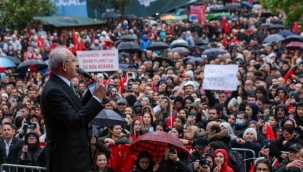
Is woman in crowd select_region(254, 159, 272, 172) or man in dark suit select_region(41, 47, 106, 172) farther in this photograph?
woman in crowd select_region(254, 159, 272, 172)

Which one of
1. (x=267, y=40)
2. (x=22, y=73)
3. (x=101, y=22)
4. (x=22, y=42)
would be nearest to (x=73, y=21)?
(x=101, y=22)

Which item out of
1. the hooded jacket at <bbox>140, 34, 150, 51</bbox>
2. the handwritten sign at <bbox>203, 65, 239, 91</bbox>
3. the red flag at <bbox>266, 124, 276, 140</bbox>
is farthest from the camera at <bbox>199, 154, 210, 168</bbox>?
the hooded jacket at <bbox>140, 34, 150, 51</bbox>

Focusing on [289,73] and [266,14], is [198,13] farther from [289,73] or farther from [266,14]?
[289,73]

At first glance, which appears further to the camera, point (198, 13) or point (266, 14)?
point (266, 14)

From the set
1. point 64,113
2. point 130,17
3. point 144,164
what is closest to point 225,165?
point 144,164

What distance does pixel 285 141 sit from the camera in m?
8.89

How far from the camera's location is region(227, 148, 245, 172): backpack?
8.66 m

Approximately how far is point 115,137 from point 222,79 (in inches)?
209

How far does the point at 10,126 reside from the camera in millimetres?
10805

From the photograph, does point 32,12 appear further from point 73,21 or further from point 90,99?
point 90,99

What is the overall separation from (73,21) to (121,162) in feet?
88.3

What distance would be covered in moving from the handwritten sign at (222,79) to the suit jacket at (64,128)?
941cm

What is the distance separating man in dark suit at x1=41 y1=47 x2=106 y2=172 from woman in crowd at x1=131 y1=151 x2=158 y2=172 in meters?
3.23

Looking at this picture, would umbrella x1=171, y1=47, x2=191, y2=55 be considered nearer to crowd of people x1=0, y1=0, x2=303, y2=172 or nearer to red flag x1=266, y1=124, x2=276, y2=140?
crowd of people x1=0, y1=0, x2=303, y2=172
